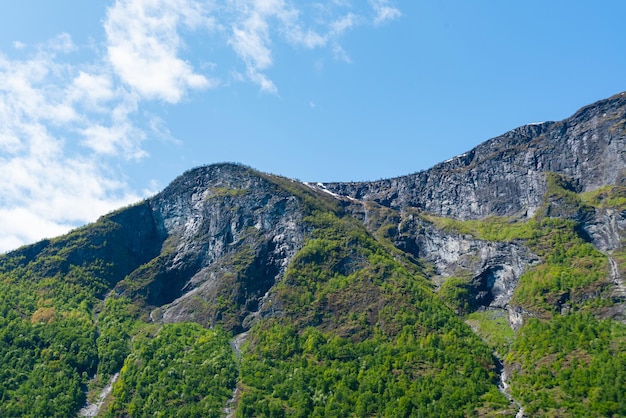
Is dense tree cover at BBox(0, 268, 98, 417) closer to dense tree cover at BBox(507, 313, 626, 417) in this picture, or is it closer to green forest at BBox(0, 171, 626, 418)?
green forest at BBox(0, 171, 626, 418)

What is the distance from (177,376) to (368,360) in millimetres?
58414

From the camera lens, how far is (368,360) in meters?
165

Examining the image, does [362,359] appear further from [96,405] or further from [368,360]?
[96,405]

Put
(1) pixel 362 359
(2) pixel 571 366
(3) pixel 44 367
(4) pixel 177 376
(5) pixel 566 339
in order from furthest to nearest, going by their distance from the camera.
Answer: (3) pixel 44 367 → (4) pixel 177 376 → (1) pixel 362 359 → (5) pixel 566 339 → (2) pixel 571 366

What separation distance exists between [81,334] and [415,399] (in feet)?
401

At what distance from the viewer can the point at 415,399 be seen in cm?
14475

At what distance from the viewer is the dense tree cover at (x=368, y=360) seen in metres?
146

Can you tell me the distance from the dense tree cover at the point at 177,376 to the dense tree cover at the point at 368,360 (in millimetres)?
7972

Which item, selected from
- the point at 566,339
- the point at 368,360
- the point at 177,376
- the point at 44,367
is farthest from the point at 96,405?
the point at 566,339

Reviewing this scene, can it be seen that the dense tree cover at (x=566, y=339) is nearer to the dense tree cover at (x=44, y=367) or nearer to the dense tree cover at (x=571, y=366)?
the dense tree cover at (x=571, y=366)

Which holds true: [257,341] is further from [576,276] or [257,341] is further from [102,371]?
[576,276]

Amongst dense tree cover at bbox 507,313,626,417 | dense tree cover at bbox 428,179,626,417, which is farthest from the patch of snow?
dense tree cover at bbox 507,313,626,417

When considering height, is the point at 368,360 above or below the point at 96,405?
below

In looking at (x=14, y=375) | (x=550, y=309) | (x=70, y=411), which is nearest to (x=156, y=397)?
(x=70, y=411)
